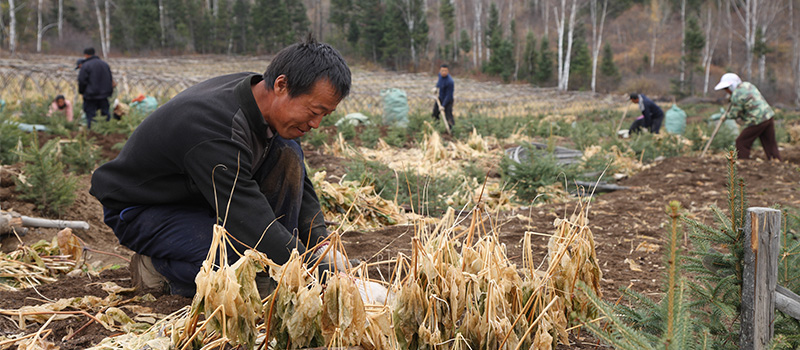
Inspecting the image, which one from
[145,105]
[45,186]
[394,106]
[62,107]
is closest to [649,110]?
[394,106]

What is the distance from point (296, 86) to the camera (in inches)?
83.4

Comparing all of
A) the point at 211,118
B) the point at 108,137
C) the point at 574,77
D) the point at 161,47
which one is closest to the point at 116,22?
the point at 161,47

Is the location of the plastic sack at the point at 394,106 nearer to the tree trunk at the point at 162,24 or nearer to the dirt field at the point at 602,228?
the dirt field at the point at 602,228

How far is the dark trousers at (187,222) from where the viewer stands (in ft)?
8.02

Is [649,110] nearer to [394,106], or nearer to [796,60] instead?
[394,106]

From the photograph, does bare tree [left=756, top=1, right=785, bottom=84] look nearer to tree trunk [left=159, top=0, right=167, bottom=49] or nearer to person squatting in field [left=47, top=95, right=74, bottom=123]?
person squatting in field [left=47, top=95, right=74, bottom=123]

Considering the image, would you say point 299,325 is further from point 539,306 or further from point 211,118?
point 211,118

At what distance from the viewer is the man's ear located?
6.99 ft

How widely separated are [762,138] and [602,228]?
233 inches

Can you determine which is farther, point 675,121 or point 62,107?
point 675,121

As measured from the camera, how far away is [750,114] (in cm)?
831

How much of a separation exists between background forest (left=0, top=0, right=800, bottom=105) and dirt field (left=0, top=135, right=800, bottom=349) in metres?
30.1

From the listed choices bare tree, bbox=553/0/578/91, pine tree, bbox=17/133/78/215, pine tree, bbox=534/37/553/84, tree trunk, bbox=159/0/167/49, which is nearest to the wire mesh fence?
bare tree, bbox=553/0/578/91

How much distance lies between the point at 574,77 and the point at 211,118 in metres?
40.9
